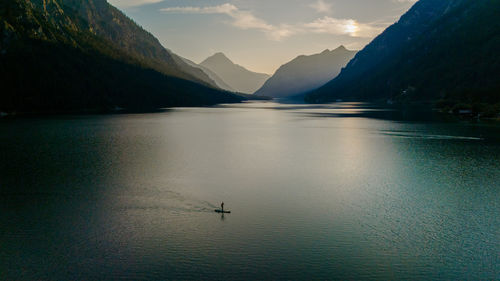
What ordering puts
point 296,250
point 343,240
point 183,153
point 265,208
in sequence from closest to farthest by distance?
1. point 296,250
2. point 343,240
3. point 265,208
4. point 183,153

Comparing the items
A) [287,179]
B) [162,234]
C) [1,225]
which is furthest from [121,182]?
[287,179]

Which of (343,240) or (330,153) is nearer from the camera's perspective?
(343,240)

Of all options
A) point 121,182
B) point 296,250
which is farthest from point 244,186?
point 296,250

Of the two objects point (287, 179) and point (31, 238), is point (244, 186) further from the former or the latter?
point (31, 238)

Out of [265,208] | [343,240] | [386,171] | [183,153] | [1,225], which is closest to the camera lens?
[343,240]

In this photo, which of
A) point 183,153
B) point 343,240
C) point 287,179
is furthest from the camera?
point 183,153

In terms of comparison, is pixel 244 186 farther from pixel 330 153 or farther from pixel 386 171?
pixel 330 153
